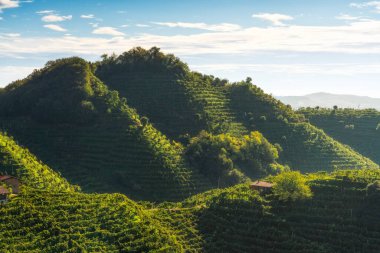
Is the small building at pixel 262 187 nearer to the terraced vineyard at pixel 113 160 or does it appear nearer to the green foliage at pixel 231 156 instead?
the terraced vineyard at pixel 113 160

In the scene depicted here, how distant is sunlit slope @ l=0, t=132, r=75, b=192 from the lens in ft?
210

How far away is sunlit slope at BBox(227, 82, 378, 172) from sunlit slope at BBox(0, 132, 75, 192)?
5019 centimetres

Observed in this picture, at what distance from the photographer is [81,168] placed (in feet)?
260

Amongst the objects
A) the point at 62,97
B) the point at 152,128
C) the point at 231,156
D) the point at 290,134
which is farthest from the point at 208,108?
the point at 62,97

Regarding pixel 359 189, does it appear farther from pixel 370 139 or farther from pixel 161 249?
pixel 370 139

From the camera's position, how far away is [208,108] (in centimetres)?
10400

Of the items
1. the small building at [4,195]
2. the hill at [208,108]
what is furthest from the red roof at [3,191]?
the hill at [208,108]

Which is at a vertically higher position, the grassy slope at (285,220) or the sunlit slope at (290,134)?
the sunlit slope at (290,134)

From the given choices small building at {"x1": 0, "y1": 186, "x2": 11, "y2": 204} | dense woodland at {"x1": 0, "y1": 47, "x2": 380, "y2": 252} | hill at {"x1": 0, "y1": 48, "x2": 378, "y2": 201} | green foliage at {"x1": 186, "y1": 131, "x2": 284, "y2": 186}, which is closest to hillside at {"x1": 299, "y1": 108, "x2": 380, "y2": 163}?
dense woodland at {"x1": 0, "y1": 47, "x2": 380, "y2": 252}

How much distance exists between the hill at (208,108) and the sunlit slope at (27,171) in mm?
31429

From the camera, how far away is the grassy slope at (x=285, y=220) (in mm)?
54344

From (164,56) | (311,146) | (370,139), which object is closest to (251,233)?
(311,146)

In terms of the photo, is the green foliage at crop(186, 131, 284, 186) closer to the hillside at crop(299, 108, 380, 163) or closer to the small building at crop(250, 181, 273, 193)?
the small building at crop(250, 181, 273, 193)

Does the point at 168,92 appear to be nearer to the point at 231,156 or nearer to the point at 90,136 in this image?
the point at 231,156
